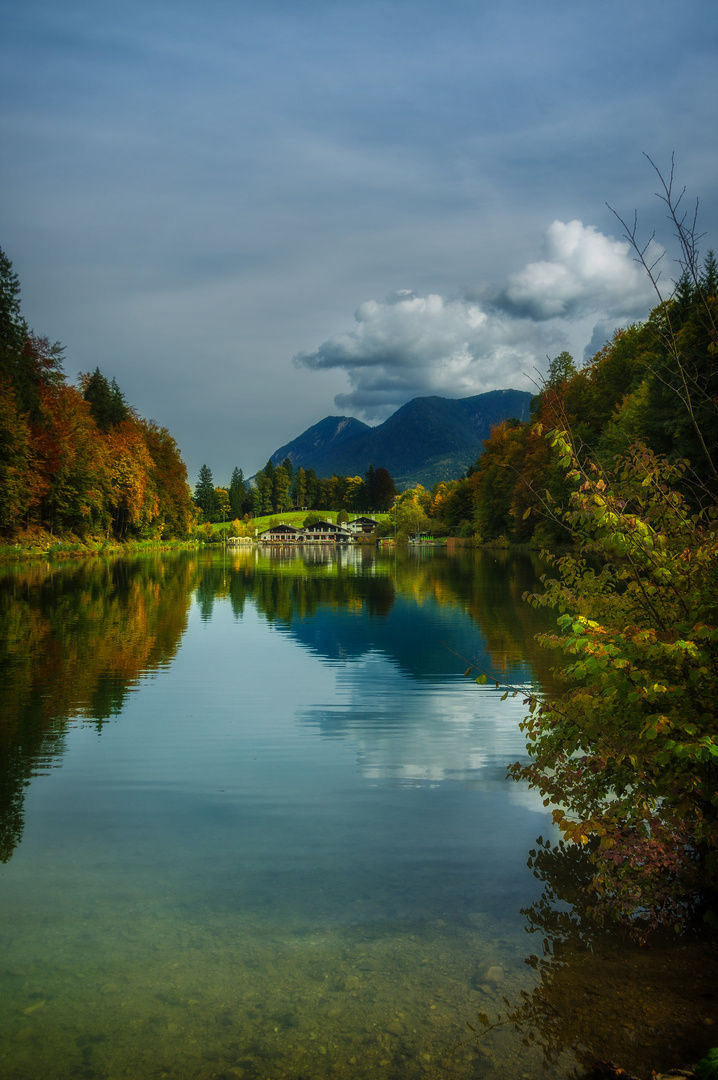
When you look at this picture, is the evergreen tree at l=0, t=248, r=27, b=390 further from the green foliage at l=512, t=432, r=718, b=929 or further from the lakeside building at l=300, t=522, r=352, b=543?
the lakeside building at l=300, t=522, r=352, b=543

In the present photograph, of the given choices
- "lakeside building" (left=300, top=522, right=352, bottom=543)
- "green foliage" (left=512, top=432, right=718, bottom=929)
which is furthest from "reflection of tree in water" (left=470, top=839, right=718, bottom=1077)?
"lakeside building" (left=300, top=522, right=352, bottom=543)

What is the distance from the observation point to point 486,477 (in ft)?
285

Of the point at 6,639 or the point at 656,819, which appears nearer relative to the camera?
the point at 656,819

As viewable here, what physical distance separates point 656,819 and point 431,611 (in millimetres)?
19191

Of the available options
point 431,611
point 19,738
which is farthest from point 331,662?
point 431,611

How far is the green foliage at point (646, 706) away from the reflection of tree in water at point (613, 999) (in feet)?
0.76

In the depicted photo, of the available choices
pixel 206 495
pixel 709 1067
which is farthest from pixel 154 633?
pixel 206 495

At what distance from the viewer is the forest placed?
151 ft

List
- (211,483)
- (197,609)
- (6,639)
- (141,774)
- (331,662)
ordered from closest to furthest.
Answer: (141,774) < (331,662) < (6,639) < (197,609) < (211,483)

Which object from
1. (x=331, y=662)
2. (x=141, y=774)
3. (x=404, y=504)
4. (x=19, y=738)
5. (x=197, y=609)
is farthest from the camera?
(x=404, y=504)

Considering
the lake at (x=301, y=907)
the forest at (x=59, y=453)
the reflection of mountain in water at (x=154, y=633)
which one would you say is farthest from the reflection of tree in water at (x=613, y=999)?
the forest at (x=59, y=453)

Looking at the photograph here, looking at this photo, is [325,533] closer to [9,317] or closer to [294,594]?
[9,317]

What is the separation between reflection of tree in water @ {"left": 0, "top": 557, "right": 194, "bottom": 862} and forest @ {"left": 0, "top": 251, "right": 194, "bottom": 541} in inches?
684

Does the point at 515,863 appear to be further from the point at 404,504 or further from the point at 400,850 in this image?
the point at 404,504
